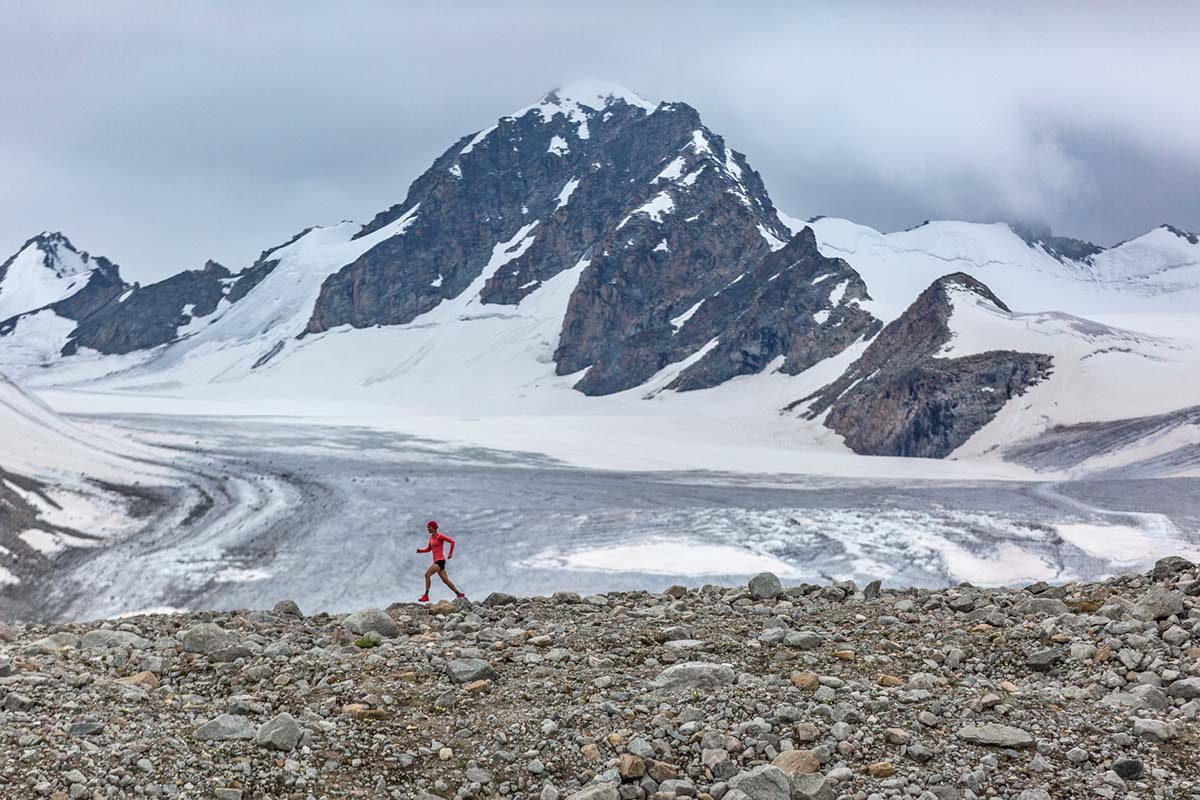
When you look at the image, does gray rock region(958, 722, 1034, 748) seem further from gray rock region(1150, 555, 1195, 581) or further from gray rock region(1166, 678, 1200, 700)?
gray rock region(1150, 555, 1195, 581)

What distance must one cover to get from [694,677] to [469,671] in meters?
1.97

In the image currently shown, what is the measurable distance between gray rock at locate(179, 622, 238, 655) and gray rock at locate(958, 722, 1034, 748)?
6816 mm

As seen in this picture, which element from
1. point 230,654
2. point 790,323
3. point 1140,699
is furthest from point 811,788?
point 790,323

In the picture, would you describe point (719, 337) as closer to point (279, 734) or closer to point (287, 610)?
point (287, 610)

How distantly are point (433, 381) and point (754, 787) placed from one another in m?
152

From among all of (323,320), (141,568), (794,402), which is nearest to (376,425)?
(794,402)

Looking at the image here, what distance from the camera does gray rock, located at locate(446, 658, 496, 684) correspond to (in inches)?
324

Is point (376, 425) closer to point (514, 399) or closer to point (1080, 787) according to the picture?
point (514, 399)

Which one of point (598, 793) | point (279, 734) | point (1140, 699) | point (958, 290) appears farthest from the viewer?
point (958, 290)

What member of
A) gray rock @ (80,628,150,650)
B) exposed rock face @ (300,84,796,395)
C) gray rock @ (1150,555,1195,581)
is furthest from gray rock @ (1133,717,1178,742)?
exposed rock face @ (300,84,796,395)

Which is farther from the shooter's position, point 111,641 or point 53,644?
point 111,641

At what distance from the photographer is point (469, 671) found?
830 centimetres

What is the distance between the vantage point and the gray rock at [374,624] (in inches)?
413

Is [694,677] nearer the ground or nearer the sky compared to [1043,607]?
nearer the ground
